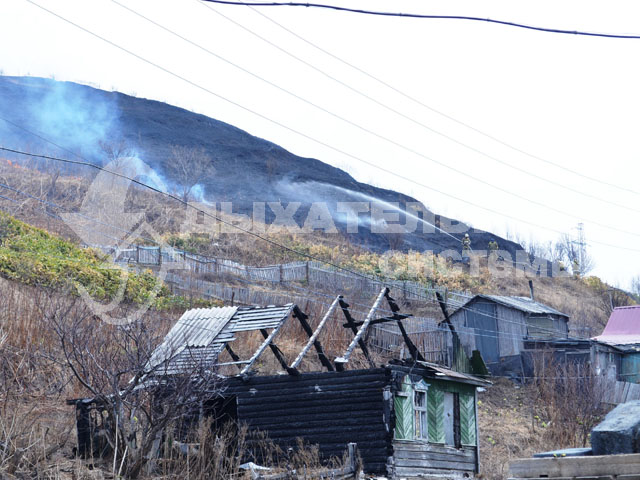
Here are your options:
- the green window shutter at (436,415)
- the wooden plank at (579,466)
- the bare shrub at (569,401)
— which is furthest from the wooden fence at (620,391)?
the wooden plank at (579,466)

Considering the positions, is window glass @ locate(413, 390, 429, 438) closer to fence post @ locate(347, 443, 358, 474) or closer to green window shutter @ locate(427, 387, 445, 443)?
green window shutter @ locate(427, 387, 445, 443)

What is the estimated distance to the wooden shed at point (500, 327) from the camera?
35.5 metres

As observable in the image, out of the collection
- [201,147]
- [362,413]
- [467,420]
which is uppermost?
[201,147]

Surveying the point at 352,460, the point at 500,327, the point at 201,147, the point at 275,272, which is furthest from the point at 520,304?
the point at 201,147

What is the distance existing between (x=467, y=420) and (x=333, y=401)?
5.35m

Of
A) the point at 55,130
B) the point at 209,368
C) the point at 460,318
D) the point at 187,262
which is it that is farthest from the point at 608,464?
the point at 55,130

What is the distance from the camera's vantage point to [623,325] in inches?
1656

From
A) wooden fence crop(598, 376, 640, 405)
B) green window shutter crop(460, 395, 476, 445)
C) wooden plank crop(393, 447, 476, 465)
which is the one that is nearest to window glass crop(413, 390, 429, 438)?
wooden plank crop(393, 447, 476, 465)

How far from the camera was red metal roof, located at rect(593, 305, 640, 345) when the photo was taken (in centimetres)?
4072

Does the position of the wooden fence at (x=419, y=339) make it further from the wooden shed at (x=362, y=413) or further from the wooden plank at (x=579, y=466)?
the wooden plank at (x=579, y=466)

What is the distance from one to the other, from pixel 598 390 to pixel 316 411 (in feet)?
49.8

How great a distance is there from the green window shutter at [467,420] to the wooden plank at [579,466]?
44.2 ft

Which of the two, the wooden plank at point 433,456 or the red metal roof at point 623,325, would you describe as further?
the red metal roof at point 623,325

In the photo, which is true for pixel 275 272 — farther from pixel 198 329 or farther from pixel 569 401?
pixel 198 329
